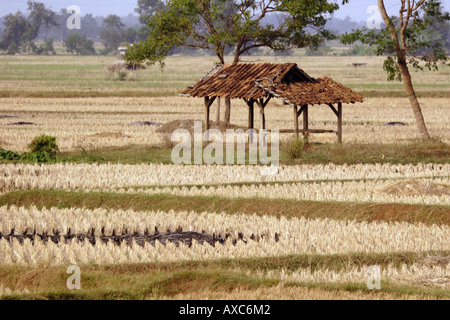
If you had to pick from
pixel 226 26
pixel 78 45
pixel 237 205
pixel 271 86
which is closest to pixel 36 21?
pixel 78 45

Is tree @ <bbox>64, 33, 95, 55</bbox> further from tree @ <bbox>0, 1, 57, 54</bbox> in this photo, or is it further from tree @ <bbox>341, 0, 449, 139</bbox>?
tree @ <bbox>341, 0, 449, 139</bbox>

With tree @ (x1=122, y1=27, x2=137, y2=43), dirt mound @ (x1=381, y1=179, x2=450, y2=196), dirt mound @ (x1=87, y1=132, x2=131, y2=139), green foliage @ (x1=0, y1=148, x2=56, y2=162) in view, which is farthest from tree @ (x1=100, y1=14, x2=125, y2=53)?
dirt mound @ (x1=381, y1=179, x2=450, y2=196)

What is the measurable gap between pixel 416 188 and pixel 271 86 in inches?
373

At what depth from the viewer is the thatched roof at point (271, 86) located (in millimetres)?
24469

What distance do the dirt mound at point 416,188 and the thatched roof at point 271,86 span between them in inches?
302

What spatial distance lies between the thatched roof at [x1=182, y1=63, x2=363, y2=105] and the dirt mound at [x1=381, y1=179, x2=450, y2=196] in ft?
25.2

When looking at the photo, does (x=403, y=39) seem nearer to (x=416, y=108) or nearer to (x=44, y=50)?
(x=416, y=108)

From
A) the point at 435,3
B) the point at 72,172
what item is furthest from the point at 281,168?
the point at 435,3

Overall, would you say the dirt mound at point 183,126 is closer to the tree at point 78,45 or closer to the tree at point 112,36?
the tree at point 112,36

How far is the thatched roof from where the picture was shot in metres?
24.5

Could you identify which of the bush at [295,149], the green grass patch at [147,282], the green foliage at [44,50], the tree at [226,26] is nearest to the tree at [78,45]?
the green foliage at [44,50]

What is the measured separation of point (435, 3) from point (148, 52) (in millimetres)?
10898

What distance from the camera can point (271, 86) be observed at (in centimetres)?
2475

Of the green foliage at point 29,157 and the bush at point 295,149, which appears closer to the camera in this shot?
the green foliage at point 29,157
